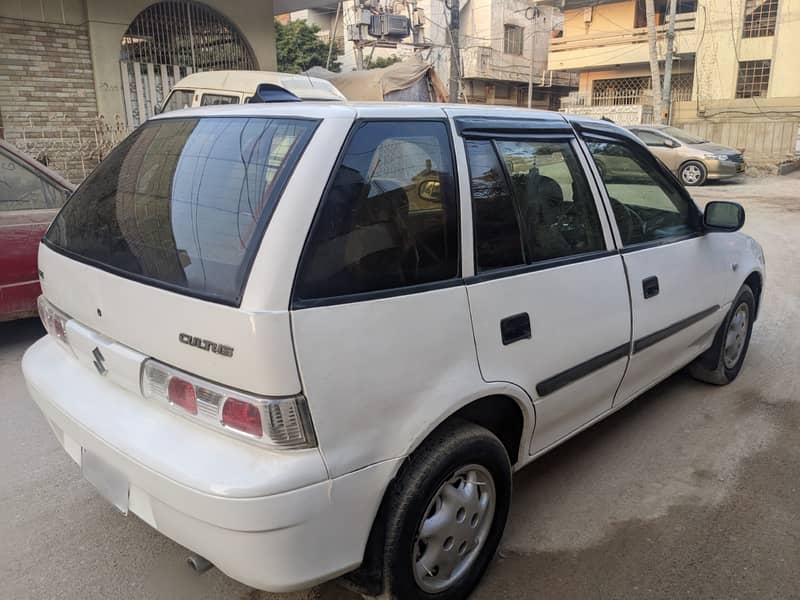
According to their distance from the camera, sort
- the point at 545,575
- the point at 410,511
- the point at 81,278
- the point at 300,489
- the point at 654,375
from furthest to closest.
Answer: the point at 654,375, the point at 545,575, the point at 81,278, the point at 410,511, the point at 300,489

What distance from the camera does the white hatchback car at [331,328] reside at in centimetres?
187

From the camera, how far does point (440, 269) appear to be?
225cm

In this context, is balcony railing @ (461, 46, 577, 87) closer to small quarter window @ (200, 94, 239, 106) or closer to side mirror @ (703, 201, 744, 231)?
small quarter window @ (200, 94, 239, 106)

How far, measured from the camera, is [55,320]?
2670mm

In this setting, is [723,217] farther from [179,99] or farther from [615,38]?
[615,38]

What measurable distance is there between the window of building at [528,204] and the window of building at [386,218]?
16 centimetres

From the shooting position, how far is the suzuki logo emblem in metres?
2.30

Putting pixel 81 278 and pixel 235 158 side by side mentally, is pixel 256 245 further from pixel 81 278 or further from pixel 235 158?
pixel 81 278

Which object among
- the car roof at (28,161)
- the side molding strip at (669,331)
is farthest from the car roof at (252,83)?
the side molding strip at (669,331)

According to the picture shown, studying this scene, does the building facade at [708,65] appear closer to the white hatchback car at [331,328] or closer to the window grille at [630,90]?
the window grille at [630,90]

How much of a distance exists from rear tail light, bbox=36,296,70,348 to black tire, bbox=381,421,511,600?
4.79 feet

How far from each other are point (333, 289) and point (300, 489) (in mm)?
574

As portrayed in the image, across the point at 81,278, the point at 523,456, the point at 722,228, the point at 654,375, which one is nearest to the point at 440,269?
the point at 523,456

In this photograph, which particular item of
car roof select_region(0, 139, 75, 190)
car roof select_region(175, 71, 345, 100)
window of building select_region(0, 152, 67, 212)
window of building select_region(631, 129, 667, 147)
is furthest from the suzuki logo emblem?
window of building select_region(631, 129, 667, 147)
